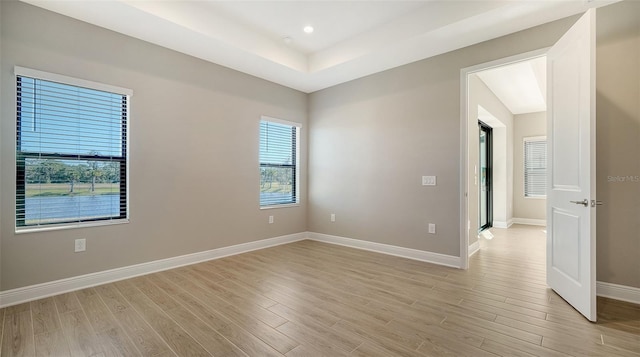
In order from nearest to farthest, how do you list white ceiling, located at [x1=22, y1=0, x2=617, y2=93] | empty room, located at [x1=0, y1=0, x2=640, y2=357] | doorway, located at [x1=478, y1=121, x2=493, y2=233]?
empty room, located at [x1=0, y1=0, x2=640, y2=357], white ceiling, located at [x1=22, y1=0, x2=617, y2=93], doorway, located at [x1=478, y1=121, x2=493, y2=233]

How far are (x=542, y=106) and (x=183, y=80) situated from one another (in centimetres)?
738

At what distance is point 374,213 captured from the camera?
14.4 ft

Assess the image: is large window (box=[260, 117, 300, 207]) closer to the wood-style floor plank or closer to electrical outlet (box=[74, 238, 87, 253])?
electrical outlet (box=[74, 238, 87, 253])

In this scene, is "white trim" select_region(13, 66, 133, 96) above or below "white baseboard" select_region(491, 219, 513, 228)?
above

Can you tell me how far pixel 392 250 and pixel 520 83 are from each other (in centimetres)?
373

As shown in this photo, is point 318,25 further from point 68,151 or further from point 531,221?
point 531,221

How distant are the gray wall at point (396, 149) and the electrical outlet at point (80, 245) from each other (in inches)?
130

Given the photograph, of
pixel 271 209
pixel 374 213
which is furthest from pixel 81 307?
pixel 374 213

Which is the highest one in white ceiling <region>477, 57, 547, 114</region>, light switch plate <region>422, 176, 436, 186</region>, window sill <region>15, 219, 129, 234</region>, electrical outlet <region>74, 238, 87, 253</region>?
white ceiling <region>477, 57, 547, 114</region>

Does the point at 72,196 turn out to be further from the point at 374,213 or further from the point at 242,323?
the point at 374,213

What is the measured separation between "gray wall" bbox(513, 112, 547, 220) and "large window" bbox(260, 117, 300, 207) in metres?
5.78

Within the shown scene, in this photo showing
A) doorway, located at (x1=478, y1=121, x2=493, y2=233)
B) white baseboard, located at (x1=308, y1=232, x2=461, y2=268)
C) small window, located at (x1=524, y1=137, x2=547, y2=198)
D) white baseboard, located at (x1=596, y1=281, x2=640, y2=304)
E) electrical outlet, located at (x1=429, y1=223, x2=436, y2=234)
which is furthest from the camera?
small window, located at (x1=524, y1=137, x2=547, y2=198)

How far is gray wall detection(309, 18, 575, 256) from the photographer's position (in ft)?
11.7

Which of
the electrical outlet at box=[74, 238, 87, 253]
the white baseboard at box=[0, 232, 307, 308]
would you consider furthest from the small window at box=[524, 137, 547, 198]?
the electrical outlet at box=[74, 238, 87, 253]
